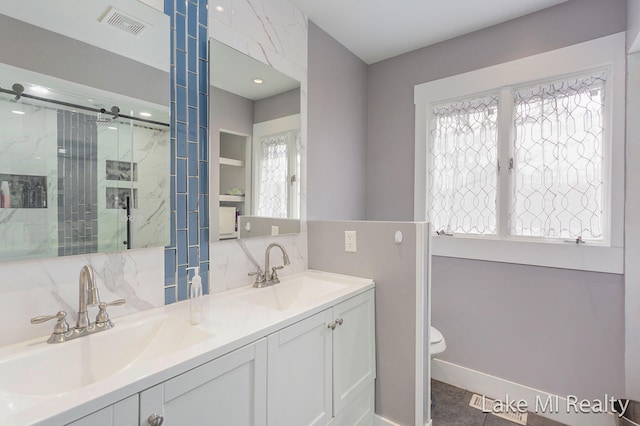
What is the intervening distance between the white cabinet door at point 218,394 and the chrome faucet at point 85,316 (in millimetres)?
431

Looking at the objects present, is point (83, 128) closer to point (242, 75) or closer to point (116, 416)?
point (242, 75)

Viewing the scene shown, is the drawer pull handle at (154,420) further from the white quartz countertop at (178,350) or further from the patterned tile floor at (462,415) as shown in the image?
the patterned tile floor at (462,415)

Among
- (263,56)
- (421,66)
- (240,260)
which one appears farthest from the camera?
(421,66)

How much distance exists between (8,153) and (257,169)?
1030mm

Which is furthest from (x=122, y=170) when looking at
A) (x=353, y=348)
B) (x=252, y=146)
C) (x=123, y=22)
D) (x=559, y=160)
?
(x=559, y=160)

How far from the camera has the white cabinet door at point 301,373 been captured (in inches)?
45.0

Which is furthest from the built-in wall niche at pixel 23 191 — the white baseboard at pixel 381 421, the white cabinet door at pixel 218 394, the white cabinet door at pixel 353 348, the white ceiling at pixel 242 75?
the white baseboard at pixel 381 421

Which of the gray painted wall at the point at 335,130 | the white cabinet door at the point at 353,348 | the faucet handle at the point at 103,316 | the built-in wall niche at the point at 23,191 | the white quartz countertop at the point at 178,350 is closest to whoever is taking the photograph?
the white quartz countertop at the point at 178,350

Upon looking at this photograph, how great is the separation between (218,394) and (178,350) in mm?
220

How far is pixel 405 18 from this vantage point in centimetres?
213

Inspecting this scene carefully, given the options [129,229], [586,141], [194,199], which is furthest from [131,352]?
[586,141]

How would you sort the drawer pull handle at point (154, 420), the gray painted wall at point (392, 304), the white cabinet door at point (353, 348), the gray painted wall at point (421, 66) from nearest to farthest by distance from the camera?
the drawer pull handle at point (154, 420)
the white cabinet door at point (353, 348)
the gray painted wall at point (392, 304)
the gray painted wall at point (421, 66)

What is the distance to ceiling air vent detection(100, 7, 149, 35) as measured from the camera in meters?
1.19

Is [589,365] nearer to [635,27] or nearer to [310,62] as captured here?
[635,27]
